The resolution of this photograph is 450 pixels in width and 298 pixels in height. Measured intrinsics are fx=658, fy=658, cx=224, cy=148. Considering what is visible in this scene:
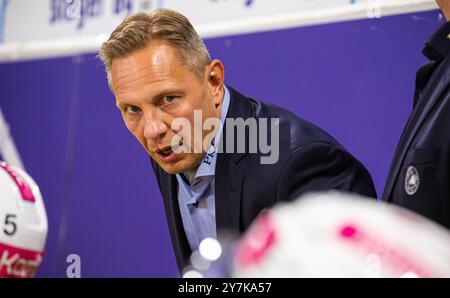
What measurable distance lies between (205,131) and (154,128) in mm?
129

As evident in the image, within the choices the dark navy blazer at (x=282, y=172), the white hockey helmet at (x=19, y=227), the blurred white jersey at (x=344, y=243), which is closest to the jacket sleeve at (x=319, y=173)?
the dark navy blazer at (x=282, y=172)

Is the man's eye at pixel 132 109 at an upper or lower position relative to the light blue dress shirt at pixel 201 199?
upper

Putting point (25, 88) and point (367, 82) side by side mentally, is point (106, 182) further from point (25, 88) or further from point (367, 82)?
point (367, 82)

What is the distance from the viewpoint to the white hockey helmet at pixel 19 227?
1.04 metres

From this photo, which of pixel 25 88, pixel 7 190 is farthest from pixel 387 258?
pixel 25 88

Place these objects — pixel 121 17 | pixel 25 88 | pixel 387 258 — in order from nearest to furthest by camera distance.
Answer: pixel 387 258 < pixel 121 17 < pixel 25 88

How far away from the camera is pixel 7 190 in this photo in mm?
1069

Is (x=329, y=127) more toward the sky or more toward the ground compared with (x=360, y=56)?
more toward the ground

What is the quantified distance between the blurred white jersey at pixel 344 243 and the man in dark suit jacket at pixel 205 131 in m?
0.73

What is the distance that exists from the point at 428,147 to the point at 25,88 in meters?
1.41

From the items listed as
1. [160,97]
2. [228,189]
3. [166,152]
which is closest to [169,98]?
[160,97]

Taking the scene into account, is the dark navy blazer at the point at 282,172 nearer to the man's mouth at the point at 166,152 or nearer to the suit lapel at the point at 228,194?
the suit lapel at the point at 228,194

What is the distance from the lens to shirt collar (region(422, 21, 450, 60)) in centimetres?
120

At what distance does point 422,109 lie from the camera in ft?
3.76
